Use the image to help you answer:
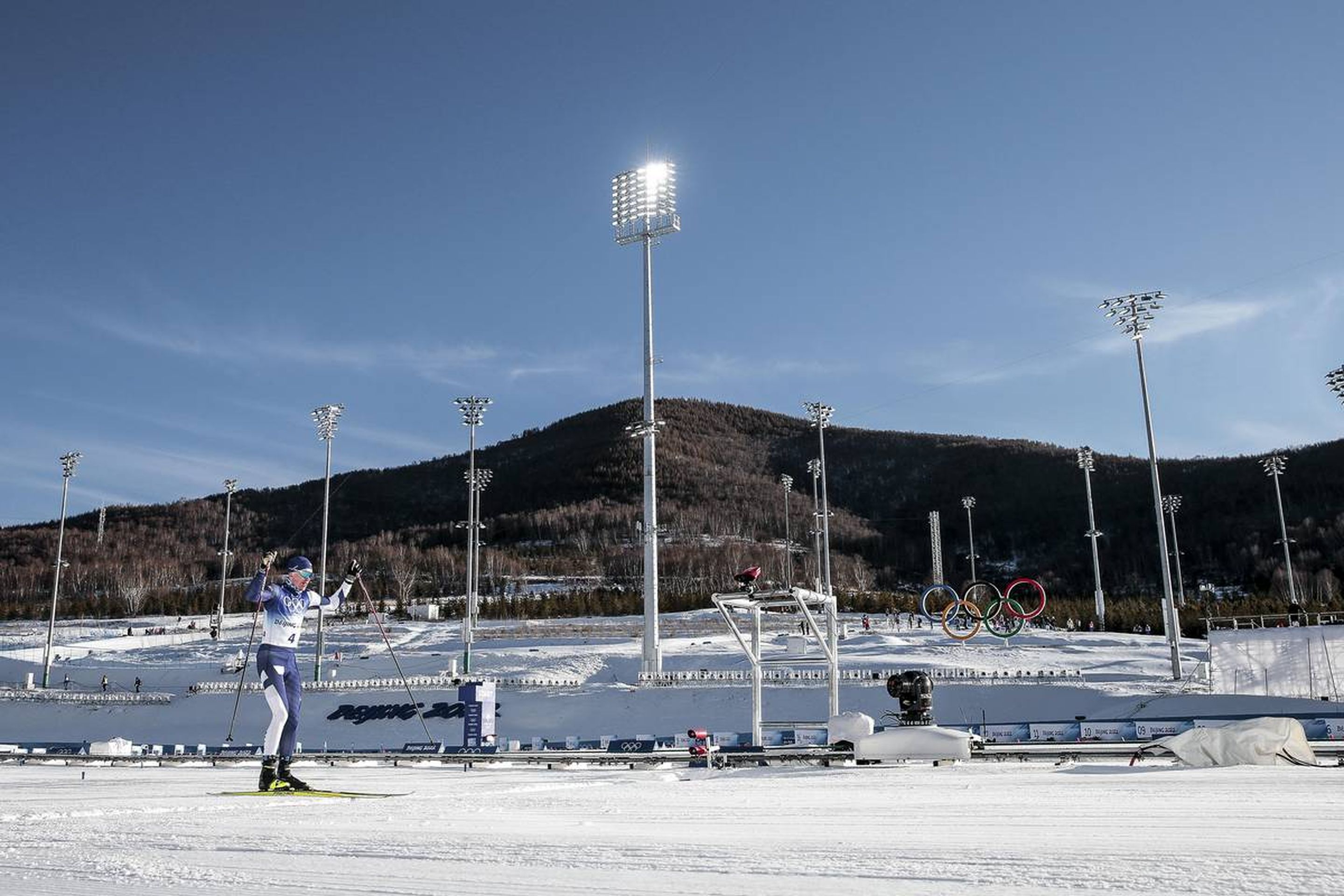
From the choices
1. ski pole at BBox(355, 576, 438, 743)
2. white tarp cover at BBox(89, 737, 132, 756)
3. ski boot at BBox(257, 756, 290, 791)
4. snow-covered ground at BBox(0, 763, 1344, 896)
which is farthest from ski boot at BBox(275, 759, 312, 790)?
white tarp cover at BBox(89, 737, 132, 756)

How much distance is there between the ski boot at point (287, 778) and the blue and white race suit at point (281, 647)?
0.23 meters

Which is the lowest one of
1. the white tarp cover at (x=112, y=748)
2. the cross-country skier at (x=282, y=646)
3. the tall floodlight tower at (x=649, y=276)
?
the white tarp cover at (x=112, y=748)

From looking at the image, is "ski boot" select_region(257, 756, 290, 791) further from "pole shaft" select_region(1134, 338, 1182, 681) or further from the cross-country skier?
"pole shaft" select_region(1134, 338, 1182, 681)

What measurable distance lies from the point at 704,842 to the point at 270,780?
23.8 feet

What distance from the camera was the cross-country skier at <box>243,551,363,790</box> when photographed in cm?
1098

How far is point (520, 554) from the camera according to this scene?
6624 inches

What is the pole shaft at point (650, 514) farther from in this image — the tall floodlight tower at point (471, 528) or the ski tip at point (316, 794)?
the ski tip at point (316, 794)

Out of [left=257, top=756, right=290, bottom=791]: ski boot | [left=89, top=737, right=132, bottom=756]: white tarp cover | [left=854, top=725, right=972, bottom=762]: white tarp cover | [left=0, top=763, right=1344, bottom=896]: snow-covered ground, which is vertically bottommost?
[left=89, top=737, right=132, bottom=756]: white tarp cover

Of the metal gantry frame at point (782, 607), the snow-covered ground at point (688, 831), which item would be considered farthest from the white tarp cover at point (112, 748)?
the metal gantry frame at point (782, 607)

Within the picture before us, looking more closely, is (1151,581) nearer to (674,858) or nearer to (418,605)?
(418,605)

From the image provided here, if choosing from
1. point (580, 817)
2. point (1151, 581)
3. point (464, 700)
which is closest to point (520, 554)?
point (1151, 581)

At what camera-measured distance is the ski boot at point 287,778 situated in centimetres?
1069

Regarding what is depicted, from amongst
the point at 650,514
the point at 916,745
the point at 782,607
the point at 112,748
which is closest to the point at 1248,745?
the point at 916,745

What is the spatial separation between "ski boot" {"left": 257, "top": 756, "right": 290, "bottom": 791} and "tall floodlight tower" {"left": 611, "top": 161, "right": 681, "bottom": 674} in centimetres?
3663
